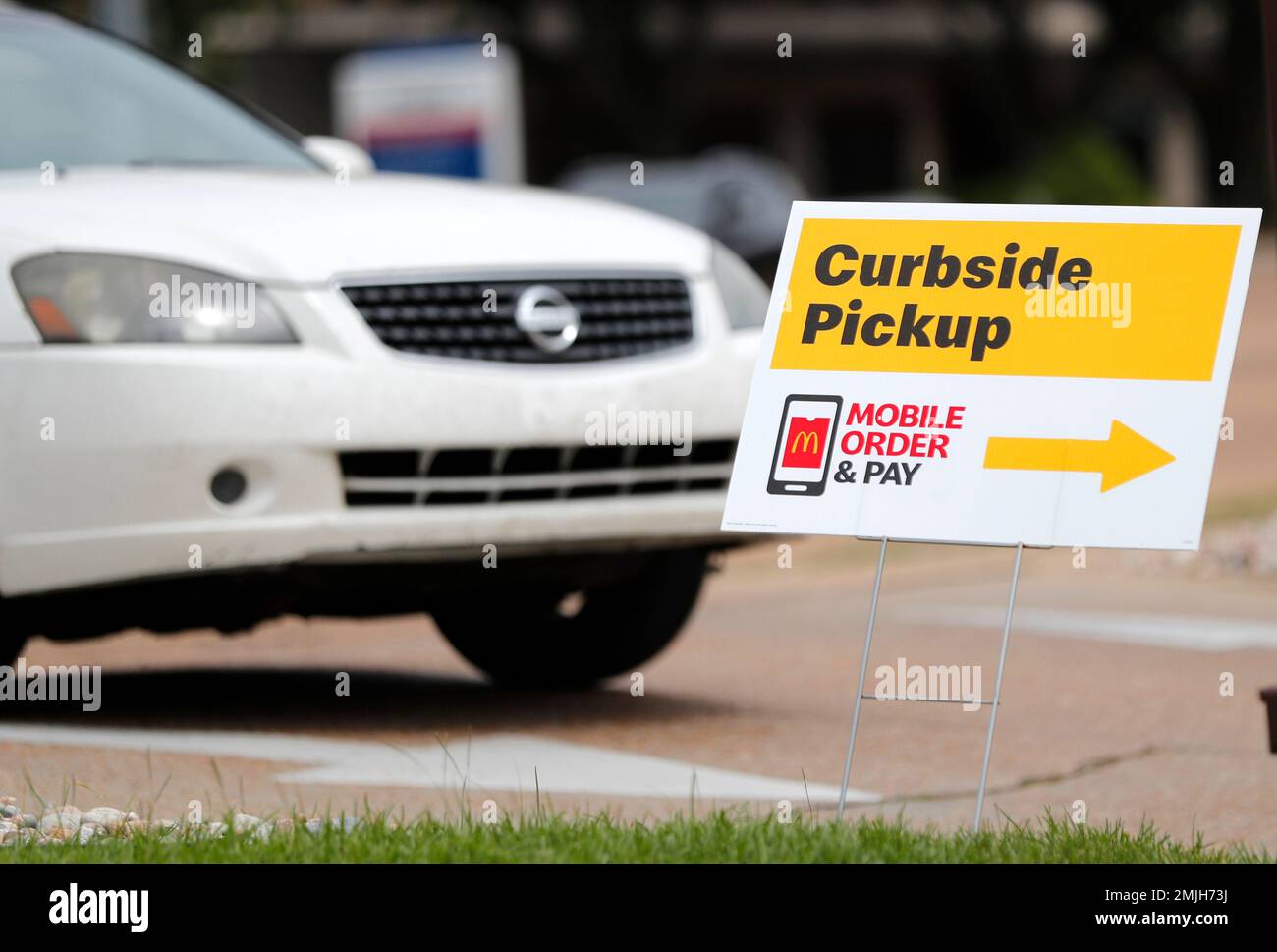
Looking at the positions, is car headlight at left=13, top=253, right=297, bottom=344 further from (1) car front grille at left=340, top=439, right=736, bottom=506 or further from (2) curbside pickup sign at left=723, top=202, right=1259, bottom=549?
(2) curbside pickup sign at left=723, top=202, right=1259, bottom=549

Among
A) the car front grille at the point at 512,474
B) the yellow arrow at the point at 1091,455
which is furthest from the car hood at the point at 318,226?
the yellow arrow at the point at 1091,455

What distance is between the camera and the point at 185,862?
409cm

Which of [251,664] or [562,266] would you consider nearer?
[562,266]

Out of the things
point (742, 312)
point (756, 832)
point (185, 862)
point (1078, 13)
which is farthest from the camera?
point (1078, 13)

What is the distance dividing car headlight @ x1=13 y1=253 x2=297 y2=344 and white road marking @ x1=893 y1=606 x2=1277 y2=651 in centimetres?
378

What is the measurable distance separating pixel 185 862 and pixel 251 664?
4144 millimetres

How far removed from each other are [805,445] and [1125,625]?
4.53 meters

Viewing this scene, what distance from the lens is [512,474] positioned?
612cm

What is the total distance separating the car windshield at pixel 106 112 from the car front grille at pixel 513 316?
4.03ft

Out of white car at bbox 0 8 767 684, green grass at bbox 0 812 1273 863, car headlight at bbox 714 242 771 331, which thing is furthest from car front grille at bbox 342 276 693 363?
A: green grass at bbox 0 812 1273 863

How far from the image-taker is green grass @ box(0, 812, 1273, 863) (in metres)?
4.20
